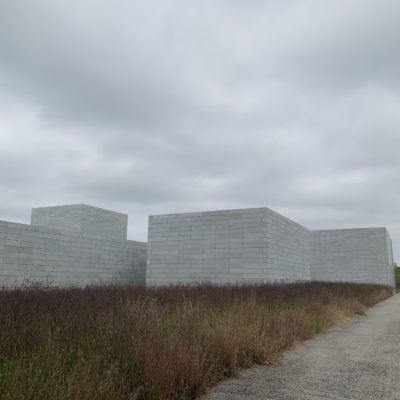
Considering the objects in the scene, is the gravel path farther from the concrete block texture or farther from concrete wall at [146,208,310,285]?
the concrete block texture

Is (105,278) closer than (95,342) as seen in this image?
No

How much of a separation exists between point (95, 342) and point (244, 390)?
1.72 meters

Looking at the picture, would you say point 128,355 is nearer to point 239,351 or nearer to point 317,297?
point 239,351

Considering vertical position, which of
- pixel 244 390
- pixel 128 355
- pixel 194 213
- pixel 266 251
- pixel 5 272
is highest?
pixel 194 213

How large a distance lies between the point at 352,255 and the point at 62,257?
1009 inches

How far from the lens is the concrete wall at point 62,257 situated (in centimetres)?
1426

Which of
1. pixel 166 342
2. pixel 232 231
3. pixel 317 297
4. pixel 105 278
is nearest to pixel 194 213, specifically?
pixel 232 231

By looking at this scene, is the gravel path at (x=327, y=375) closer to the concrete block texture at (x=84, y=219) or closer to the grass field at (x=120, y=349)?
the grass field at (x=120, y=349)

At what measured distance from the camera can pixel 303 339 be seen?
757 cm

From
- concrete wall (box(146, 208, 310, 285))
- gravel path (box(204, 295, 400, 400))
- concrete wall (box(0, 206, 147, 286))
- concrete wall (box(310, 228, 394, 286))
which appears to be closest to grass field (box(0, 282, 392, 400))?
gravel path (box(204, 295, 400, 400))

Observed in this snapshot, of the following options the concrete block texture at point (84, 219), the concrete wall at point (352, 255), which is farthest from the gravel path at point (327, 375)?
the concrete wall at point (352, 255)

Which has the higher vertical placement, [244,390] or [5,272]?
[5,272]

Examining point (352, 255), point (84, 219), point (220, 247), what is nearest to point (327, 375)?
point (220, 247)

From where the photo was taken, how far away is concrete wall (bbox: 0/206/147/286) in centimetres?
1426
